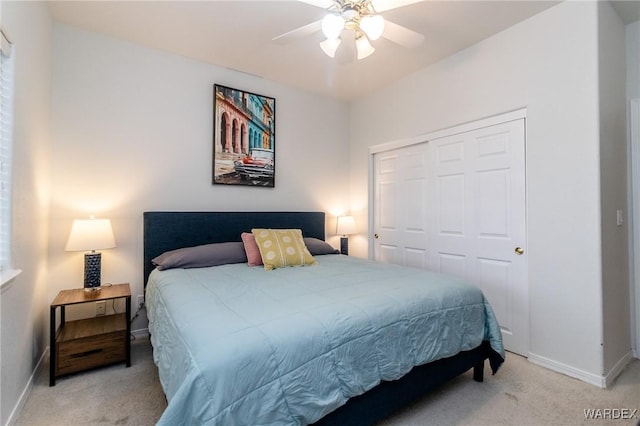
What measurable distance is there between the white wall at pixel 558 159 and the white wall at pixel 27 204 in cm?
339

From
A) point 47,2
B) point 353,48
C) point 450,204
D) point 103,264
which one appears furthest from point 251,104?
point 450,204

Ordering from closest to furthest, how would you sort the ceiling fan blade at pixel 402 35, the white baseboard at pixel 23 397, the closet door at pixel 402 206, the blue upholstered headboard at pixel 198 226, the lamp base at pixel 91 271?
the white baseboard at pixel 23 397 < the ceiling fan blade at pixel 402 35 < the lamp base at pixel 91 271 < the blue upholstered headboard at pixel 198 226 < the closet door at pixel 402 206

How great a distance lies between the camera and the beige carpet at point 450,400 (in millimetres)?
1667

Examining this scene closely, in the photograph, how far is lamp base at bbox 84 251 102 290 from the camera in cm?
235

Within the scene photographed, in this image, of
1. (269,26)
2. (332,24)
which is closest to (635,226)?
(332,24)

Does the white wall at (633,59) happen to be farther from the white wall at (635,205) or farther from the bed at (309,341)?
the bed at (309,341)

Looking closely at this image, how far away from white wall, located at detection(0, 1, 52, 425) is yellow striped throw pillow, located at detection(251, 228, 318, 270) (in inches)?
59.5

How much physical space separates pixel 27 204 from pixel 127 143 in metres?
1.02

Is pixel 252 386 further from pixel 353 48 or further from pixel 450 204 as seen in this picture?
pixel 450 204

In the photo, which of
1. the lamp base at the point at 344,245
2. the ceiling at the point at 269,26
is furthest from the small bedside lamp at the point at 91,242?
the lamp base at the point at 344,245

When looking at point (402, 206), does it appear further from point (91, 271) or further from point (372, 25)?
point (91, 271)

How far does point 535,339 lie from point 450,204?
4.31ft

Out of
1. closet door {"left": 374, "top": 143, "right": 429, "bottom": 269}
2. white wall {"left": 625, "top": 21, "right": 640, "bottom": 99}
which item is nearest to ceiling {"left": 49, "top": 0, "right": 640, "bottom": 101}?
white wall {"left": 625, "top": 21, "right": 640, "bottom": 99}

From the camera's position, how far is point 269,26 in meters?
2.50
